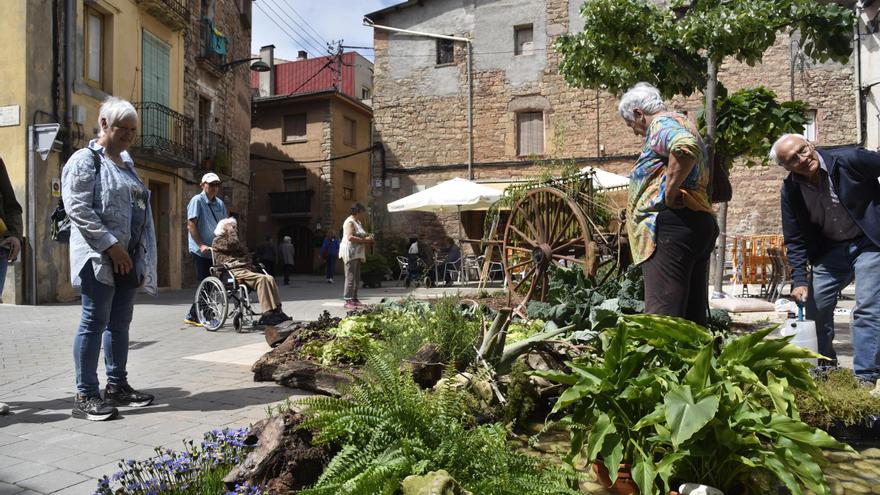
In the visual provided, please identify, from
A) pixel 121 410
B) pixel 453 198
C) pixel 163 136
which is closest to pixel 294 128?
pixel 163 136

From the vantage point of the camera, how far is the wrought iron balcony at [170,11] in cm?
1440

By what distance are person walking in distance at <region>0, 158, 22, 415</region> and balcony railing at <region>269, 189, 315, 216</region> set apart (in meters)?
23.1

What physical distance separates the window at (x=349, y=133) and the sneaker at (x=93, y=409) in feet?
82.2

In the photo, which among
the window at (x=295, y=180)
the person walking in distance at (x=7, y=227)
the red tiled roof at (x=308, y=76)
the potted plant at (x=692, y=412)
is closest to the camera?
the potted plant at (x=692, y=412)

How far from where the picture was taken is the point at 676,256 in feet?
10.6

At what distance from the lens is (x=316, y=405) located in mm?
2209

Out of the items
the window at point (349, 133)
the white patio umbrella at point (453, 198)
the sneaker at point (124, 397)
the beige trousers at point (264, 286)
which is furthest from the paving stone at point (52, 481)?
the window at point (349, 133)

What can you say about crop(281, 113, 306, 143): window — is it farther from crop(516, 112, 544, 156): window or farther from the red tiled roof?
crop(516, 112, 544, 156): window

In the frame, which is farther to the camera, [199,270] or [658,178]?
[199,270]

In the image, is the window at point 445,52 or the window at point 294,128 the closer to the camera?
the window at point 445,52

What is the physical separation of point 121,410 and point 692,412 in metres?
3.03

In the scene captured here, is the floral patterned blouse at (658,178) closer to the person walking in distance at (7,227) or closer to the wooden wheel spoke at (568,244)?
the wooden wheel spoke at (568,244)

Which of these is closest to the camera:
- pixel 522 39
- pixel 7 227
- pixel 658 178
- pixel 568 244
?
pixel 658 178

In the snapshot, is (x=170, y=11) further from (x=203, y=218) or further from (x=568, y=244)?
(x=568, y=244)
